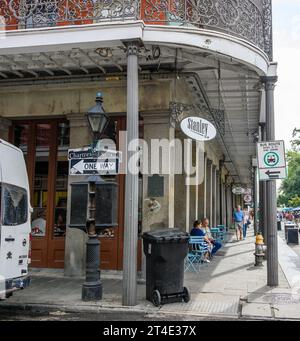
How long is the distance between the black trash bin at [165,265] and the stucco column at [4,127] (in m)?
5.55

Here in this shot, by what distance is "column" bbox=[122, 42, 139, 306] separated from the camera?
762 cm

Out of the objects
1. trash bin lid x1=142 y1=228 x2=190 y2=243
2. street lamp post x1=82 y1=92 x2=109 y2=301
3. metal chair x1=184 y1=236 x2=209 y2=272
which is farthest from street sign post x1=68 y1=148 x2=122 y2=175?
metal chair x1=184 y1=236 x2=209 y2=272

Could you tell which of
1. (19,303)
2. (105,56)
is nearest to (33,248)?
(19,303)

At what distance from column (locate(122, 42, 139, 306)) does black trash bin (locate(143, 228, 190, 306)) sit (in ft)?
0.97

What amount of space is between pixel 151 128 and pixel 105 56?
2.00 metres

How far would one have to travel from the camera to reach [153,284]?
770 centimetres

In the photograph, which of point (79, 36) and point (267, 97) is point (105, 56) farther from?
point (267, 97)

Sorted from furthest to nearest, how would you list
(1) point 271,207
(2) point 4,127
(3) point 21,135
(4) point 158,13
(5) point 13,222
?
(3) point 21,135
(2) point 4,127
(1) point 271,207
(4) point 158,13
(5) point 13,222

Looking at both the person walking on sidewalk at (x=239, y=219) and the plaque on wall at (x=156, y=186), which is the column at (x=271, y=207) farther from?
the person walking on sidewalk at (x=239, y=219)

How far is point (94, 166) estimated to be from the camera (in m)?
8.15

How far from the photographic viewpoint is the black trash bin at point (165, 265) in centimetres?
765

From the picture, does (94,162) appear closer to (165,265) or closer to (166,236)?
(166,236)

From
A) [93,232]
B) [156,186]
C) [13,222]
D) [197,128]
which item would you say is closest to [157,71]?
[197,128]

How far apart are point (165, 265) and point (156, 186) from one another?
2744 millimetres
